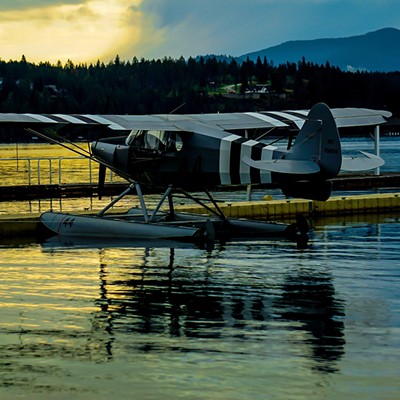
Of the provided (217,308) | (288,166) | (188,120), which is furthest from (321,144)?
(217,308)

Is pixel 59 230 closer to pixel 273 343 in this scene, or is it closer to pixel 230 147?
pixel 230 147

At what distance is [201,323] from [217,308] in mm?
993

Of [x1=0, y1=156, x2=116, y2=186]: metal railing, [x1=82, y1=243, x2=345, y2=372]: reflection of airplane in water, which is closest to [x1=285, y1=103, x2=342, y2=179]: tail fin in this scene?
[x1=82, y1=243, x2=345, y2=372]: reflection of airplane in water

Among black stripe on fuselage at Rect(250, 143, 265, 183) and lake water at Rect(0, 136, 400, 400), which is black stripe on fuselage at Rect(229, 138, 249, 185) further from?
lake water at Rect(0, 136, 400, 400)

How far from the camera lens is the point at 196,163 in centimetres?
2014

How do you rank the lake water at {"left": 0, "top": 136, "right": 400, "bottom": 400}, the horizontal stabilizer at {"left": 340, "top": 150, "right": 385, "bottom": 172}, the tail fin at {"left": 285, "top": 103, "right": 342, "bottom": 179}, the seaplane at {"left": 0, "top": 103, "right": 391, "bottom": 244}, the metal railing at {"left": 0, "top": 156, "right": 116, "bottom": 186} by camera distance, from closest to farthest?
the lake water at {"left": 0, "top": 136, "right": 400, "bottom": 400}, the tail fin at {"left": 285, "top": 103, "right": 342, "bottom": 179}, the seaplane at {"left": 0, "top": 103, "right": 391, "bottom": 244}, the horizontal stabilizer at {"left": 340, "top": 150, "right": 385, "bottom": 172}, the metal railing at {"left": 0, "top": 156, "right": 116, "bottom": 186}

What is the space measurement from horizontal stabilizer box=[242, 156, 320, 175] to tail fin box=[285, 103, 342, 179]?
173mm

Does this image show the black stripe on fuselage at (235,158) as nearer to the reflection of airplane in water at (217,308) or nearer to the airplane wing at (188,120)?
the airplane wing at (188,120)

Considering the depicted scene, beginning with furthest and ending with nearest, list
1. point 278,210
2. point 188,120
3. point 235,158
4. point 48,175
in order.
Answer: point 48,175 → point 278,210 → point 188,120 → point 235,158

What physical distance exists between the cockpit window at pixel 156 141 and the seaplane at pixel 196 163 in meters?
0.02

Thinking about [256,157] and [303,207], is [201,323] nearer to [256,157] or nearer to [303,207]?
[256,157]

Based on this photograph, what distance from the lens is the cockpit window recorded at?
20594 millimetres

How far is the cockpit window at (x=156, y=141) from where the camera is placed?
811 inches

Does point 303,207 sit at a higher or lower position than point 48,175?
lower
